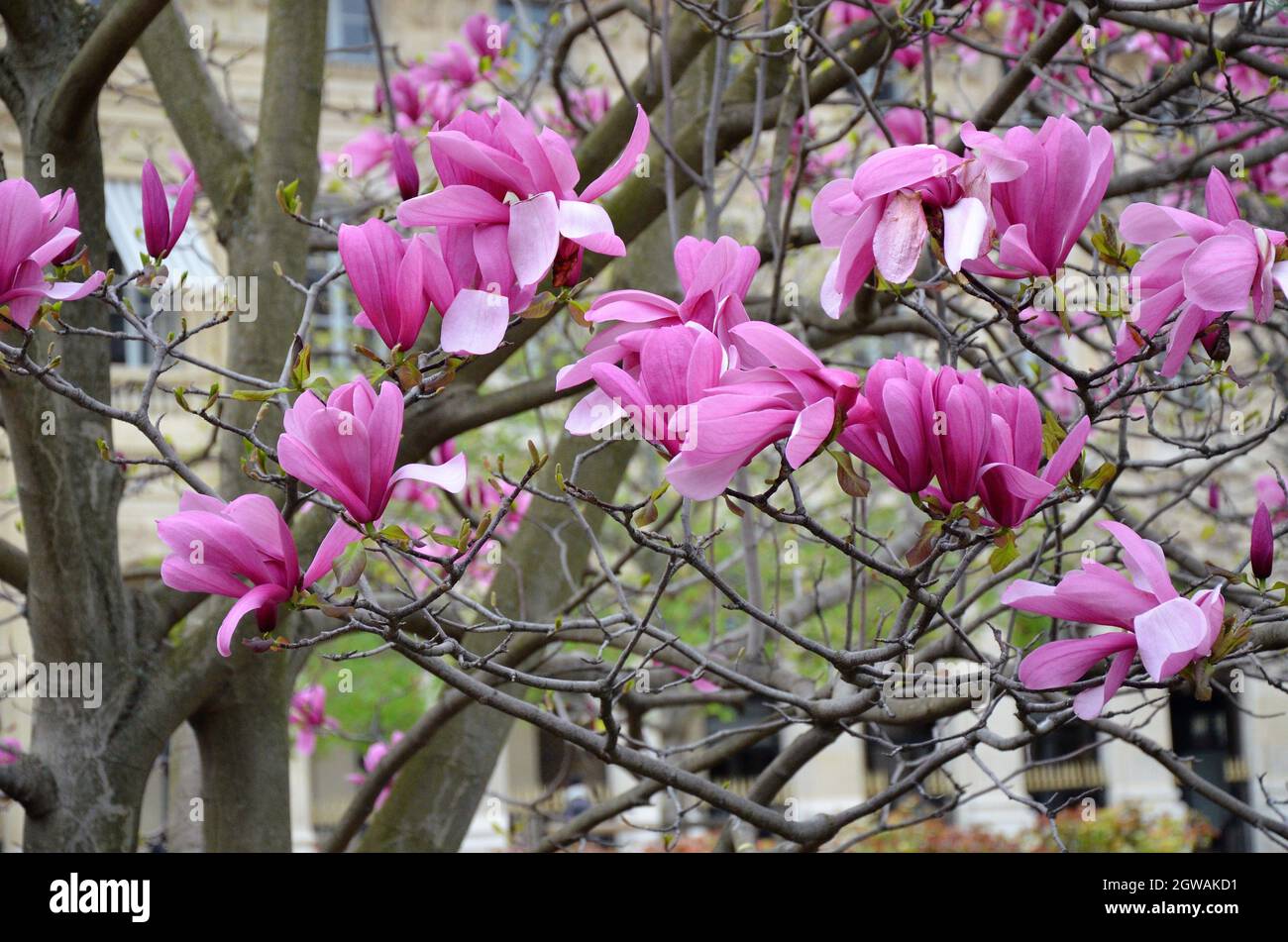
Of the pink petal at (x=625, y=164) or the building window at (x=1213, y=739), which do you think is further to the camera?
the building window at (x=1213, y=739)

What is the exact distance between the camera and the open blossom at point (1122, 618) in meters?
1.20

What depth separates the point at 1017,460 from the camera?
1.24 metres

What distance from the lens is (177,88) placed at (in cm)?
366

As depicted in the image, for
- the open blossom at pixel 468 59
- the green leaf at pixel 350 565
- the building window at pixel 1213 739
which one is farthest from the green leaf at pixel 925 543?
the building window at pixel 1213 739

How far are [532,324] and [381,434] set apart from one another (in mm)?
1259

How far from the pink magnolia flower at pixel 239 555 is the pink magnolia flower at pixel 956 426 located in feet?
1.83

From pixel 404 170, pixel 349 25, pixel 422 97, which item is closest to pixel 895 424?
pixel 404 170

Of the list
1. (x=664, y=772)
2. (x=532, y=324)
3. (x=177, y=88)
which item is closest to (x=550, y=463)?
(x=177, y=88)

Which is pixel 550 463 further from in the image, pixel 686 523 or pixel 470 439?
pixel 470 439

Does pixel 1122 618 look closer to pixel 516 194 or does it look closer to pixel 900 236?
pixel 900 236

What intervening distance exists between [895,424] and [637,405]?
22 centimetres

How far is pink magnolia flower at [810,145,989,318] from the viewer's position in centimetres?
122

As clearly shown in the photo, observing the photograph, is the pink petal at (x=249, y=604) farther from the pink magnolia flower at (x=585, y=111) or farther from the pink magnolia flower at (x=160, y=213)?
the pink magnolia flower at (x=585, y=111)

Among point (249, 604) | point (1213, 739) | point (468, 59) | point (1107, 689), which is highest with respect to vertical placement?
point (468, 59)
